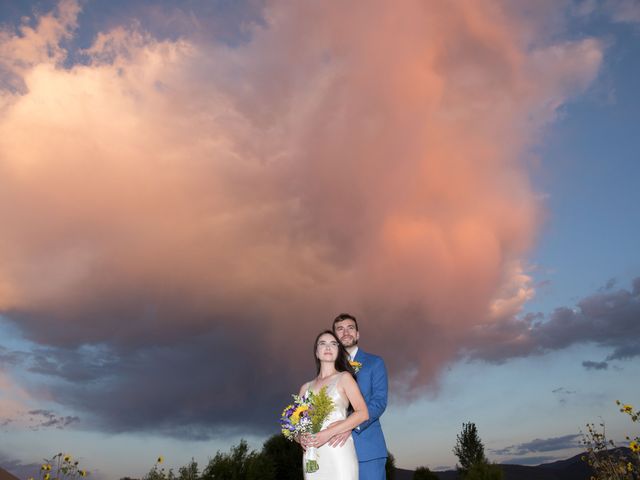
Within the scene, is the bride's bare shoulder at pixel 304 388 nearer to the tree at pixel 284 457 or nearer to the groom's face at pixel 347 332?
the groom's face at pixel 347 332

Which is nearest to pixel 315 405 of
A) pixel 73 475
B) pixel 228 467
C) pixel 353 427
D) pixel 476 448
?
pixel 353 427

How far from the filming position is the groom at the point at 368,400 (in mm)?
7004

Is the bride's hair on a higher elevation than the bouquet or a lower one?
higher

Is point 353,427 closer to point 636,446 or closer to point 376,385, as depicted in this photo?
point 376,385

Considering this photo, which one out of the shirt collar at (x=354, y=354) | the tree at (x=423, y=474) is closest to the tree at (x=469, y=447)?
the tree at (x=423, y=474)

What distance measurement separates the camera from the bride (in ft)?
21.4

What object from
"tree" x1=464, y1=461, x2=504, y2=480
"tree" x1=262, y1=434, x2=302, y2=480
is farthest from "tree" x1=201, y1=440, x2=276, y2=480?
"tree" x1=464, y1=461, x2=504, y2=480

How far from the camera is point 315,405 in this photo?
21.8 ft

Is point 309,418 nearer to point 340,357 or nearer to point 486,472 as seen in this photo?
point 340,357

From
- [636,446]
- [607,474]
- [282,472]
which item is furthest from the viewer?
[282,472]

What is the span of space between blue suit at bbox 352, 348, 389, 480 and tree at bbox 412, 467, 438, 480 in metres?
36.3

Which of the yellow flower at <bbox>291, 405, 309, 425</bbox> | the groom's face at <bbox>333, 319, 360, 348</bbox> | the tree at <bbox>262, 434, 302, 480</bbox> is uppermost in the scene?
the tree at <bbox>262, 434, 302, 480</bbox>

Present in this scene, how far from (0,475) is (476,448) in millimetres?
57586

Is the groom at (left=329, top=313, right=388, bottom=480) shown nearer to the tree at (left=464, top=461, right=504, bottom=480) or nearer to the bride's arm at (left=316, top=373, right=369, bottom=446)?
the bride's arm at (left=316, top=373, right=369, bottom=446)
